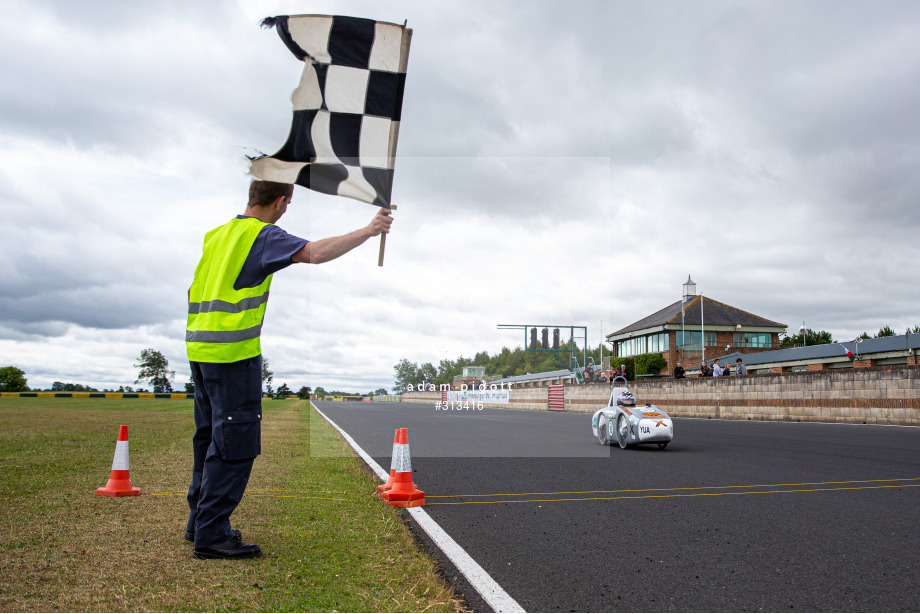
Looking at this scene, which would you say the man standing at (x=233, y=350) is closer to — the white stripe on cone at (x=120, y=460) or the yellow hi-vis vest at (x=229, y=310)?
the yellow hi-vis vest at (x=229, y=310)

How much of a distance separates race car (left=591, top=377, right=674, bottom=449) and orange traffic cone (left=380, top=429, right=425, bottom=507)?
20.2 ft

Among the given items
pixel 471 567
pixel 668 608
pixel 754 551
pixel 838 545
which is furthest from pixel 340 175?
pixel 838 545

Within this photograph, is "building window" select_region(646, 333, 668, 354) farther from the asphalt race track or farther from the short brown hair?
the short brown hair

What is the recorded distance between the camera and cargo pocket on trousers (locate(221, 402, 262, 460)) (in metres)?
3.76

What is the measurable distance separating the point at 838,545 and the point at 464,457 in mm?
6462

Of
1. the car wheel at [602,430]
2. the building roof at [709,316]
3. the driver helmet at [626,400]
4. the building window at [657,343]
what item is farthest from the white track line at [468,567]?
the building window at [657,343]

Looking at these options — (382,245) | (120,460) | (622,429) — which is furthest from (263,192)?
(622,429)

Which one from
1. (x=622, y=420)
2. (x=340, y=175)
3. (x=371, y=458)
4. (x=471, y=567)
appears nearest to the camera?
(x=471, y=567)

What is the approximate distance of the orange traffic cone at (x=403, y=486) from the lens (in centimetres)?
602

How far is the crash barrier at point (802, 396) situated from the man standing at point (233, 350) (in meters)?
10.2

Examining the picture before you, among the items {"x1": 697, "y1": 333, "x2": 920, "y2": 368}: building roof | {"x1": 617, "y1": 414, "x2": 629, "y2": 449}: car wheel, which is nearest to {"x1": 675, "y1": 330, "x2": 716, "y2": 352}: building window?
{"x1": 697, "y1": 333, "x2": 920, "y2": 368}: building roof

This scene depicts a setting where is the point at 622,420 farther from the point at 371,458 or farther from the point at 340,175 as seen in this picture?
the point at 340,175

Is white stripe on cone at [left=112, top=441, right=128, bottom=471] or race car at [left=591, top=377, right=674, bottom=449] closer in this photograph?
white stripe on cone at [left=112, top=441, right=128, bottom=471]

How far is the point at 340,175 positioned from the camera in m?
4.81
